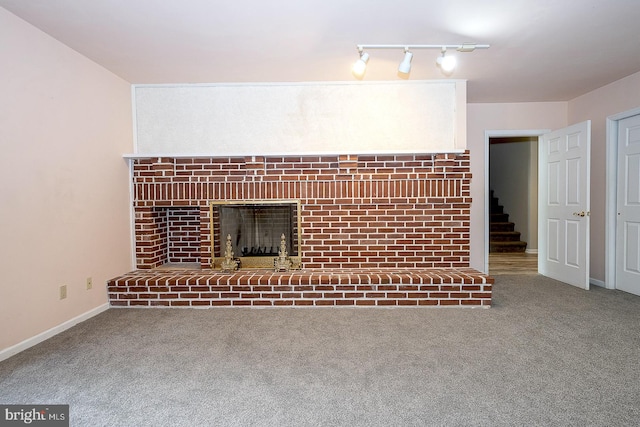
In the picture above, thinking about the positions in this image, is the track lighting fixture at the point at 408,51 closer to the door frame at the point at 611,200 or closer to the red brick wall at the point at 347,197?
the red brick wall at the point at 347,197

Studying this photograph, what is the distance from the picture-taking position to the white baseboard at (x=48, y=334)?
2260mm

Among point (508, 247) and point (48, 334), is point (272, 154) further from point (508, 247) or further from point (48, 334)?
point (508, 247)

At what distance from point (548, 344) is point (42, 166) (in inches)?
145

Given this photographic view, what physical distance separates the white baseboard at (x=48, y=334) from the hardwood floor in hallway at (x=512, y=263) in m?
4.47

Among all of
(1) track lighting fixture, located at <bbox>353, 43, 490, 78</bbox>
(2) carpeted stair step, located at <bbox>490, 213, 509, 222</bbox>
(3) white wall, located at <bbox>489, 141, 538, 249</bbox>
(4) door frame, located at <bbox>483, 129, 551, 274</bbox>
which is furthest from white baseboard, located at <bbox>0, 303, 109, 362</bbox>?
(2) carpeted stair step, located at <bbox>490, 213, 509, 222</bbox>

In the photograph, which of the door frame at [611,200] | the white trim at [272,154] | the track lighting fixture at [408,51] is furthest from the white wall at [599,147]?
the track lighting fixture at [408,51]

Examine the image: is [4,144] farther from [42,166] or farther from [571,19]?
[571,19]

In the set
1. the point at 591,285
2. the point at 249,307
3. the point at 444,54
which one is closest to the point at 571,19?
the point at 444,54

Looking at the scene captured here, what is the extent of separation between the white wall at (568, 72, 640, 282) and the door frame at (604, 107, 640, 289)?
0.06m

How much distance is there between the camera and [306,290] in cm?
325

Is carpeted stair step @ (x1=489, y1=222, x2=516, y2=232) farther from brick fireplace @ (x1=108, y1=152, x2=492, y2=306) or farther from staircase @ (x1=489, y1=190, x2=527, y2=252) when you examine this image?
brick fireplace @ (x1=108, y1=152, x2=492, y2=306)

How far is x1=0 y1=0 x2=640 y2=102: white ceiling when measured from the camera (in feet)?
7.32

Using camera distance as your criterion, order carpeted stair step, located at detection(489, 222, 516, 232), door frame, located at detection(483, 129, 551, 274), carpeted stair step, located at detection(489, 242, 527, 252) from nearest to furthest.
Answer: door frame, located at detection(483, 129, 551, 274) → carpeted stair step, located at detection(489, 242, 527, 252) → carpeted stair step, located at detection(489, 222, 516, 232)

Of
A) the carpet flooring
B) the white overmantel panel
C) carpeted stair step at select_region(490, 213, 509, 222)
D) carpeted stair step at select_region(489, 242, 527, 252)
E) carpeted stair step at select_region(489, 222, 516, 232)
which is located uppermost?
the white overmantel panel
